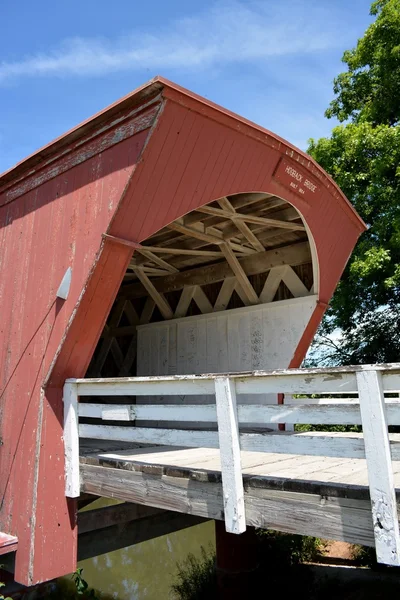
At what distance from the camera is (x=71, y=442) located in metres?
4.84

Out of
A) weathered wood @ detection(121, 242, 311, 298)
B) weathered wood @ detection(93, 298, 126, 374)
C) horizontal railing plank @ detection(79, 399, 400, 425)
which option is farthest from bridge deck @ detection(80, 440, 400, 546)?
weathered wood @ detection(93, 298, 126, 374)

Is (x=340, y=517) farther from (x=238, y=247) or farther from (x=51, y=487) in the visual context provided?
(x=238, y=247)

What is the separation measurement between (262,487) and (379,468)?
0.94 metres

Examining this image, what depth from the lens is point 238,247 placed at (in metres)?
8.10

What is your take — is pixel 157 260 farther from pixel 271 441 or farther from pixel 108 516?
pixel 271 441

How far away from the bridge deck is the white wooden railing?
0.16 m

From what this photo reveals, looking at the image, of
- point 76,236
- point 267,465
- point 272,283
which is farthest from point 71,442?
point 272,283

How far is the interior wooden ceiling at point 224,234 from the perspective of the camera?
6836 mm

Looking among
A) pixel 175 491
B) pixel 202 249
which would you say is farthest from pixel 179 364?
pixel 175 491

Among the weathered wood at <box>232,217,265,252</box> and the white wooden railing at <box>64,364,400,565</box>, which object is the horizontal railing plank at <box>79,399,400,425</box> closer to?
the white wooden railing at <box>64,364,400,565</box>

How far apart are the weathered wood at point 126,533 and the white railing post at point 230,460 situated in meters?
2.91

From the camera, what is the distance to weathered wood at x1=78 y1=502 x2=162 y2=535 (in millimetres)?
5395

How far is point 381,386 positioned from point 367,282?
10.3 metres

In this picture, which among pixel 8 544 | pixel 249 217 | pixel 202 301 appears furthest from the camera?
pixel 202 301
